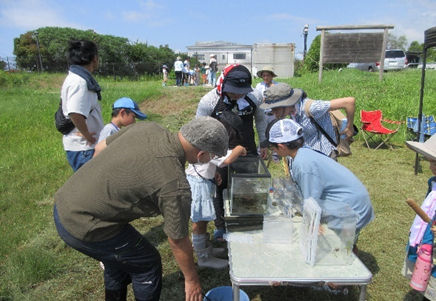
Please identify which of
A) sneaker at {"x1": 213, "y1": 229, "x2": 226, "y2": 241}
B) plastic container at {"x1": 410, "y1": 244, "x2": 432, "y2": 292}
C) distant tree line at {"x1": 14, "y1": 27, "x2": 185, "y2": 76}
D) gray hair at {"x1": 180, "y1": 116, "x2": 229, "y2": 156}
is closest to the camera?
gray hair at {"x1": 180, "y1": 116, "x2": 229, "y2": 156}

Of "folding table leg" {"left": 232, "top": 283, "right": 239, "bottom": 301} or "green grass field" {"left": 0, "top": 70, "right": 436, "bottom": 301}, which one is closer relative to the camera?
"folding table leg" {"left": 232, "top": 283, "right": 239, "bottom": 301}

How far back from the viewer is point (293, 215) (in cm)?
247

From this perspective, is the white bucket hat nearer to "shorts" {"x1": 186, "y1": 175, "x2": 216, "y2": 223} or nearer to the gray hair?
the gray hair

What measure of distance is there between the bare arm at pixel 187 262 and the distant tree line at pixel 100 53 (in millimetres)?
33879

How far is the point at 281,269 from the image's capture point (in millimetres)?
1845

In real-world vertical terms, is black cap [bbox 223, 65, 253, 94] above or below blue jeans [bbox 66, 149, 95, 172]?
above

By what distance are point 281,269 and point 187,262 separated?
1.75 feet

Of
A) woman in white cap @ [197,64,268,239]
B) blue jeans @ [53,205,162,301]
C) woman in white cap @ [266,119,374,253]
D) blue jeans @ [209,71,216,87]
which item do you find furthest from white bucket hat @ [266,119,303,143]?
blue jeans @ [209,71,216,87]

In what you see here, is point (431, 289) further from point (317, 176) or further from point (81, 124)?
point (81, 124)

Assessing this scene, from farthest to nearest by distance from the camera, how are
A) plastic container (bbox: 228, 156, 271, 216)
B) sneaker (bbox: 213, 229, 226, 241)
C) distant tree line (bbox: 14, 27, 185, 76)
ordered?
distant tree line (bbox: 14, 27, 185, 76)
sneaker (bbox: 213, 229, 226, 241)
plastic container (bbox: 228, 156, 271, 216)

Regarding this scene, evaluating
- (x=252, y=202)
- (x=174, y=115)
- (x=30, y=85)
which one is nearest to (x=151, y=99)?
(x=174, y=115)

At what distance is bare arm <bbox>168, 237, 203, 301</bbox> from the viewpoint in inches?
67.8

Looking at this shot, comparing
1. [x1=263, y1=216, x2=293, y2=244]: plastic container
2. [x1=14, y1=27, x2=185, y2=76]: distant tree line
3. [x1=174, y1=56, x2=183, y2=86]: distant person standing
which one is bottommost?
[x1=263, y1=216, x2=293, y2=244]: plastic container

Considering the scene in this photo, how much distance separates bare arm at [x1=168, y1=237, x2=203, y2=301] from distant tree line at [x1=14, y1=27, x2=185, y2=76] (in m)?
33.9
